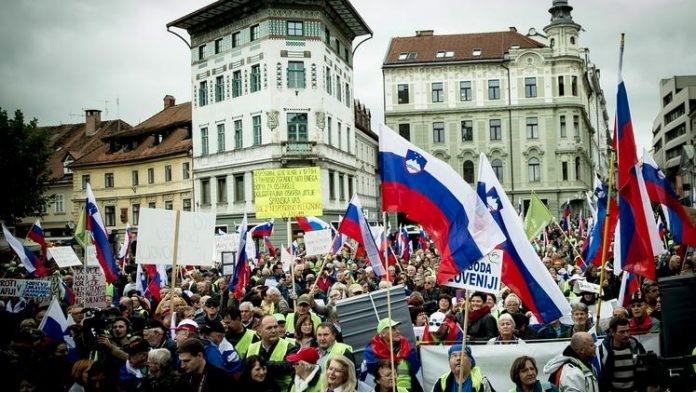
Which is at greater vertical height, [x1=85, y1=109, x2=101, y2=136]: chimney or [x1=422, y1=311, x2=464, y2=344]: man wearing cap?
[x1=85, y1=109, x2=101, y2=136]: chimney

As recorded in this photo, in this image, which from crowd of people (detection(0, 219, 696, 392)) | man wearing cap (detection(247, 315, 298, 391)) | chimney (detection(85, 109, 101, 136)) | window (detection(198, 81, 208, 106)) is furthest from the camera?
chimney (detection(85, 109, 101, 136))

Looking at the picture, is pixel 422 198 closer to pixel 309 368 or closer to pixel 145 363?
pixel 309 368

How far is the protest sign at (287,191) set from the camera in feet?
45.9

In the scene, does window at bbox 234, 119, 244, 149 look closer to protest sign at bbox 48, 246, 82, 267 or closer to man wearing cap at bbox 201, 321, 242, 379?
protest sign at bbox 48, 246, 82, 267

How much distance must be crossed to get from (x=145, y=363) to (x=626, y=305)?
6.11 meters

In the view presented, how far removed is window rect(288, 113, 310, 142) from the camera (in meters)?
40.2

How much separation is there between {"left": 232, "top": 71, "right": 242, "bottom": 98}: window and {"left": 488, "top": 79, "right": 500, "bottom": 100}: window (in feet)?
95.9

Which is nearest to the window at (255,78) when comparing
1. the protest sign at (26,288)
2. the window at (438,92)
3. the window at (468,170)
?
the window at (438,92)

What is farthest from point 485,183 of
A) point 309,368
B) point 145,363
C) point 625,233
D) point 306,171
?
point 306,171

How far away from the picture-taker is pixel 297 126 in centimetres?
4034

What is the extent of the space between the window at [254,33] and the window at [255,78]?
1692mm

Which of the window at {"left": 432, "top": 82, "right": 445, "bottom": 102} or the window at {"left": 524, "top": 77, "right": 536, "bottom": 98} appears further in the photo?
the window at {"left": 432, "top": 82, "right": 445, "bottom": 102}

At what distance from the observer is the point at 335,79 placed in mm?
43500

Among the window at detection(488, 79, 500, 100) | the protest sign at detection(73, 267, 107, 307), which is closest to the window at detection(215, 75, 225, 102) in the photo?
the window at detection(488, 79, 500, 100)
